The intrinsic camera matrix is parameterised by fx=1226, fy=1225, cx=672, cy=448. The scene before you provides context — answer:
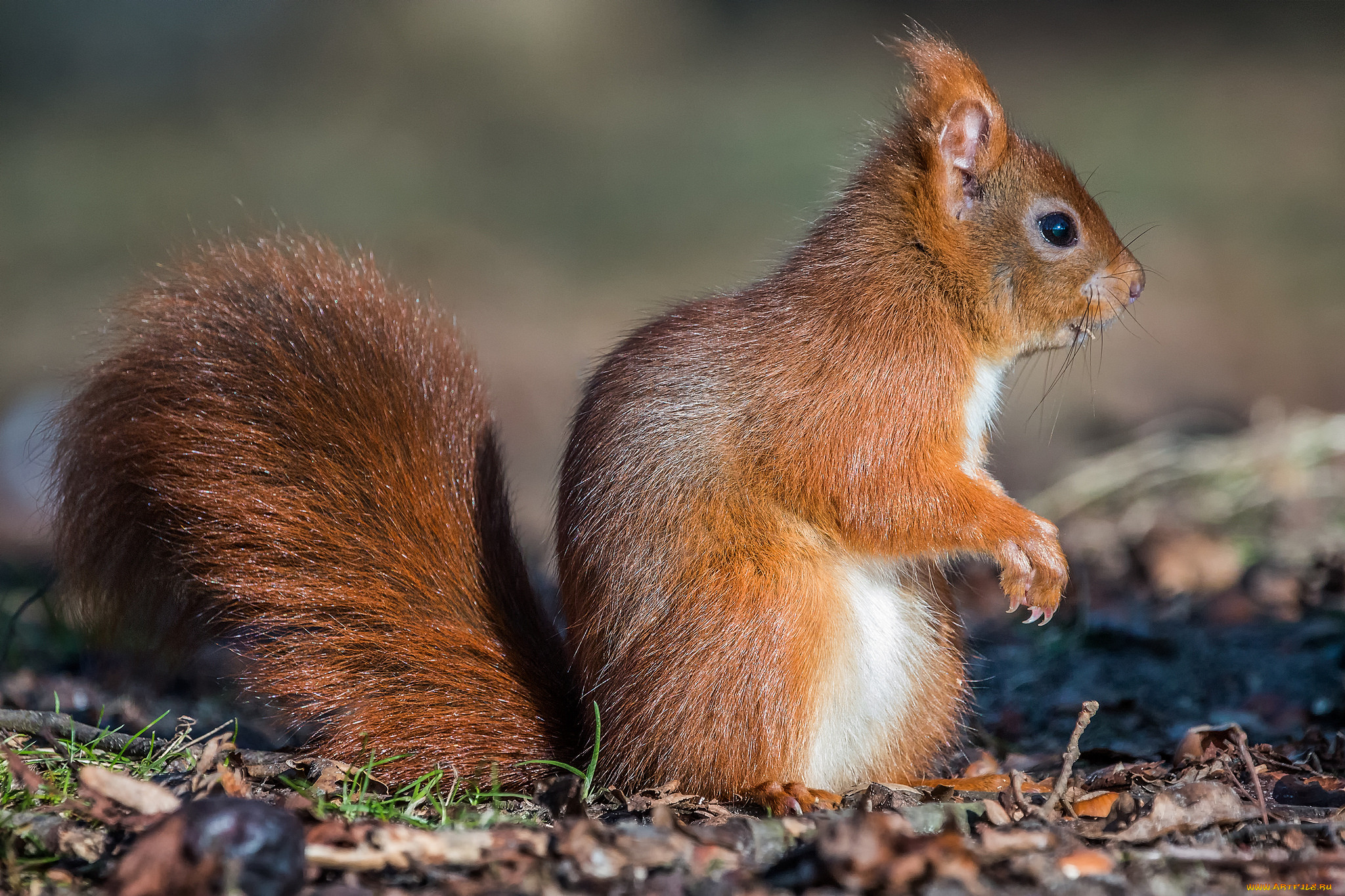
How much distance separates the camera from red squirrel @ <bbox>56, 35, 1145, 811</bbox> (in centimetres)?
234

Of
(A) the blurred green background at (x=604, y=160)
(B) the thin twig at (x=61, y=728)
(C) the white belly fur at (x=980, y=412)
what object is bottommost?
(B) the thin twig at (x=61, y=728)

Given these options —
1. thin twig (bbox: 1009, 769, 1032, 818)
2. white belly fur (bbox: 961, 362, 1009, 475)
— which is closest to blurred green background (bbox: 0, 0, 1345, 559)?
white belly fur (bbox: 961, 362, 1009, 475)

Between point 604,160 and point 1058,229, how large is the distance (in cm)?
907

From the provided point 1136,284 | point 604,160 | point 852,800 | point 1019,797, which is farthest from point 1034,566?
point 604,160

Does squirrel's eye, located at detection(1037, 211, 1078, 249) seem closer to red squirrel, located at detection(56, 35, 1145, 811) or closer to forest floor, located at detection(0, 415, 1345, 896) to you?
red squirrel, located at detection(56, 35, 1145, 811)

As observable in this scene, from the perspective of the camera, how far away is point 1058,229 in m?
2.61

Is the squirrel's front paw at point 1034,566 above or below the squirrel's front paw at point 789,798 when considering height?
above

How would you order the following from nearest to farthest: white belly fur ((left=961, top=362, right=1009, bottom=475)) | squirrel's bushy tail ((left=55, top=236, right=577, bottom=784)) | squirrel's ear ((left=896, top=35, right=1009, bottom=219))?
squirrel's bushy tail ((left=55, top=236, right=577, bottom=784)) < white belly fur ((left=961, top=362, right=1009, bottom=475)) < squirrel's ear ((left=896, top=35, right=1009, bottom=219))

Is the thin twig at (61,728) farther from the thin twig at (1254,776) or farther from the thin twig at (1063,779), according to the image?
the thin twig at (1254,776)

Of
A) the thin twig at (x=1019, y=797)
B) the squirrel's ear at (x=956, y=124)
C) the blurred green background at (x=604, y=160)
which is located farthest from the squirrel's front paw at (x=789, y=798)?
the blurred green background at (x=604, y=160)

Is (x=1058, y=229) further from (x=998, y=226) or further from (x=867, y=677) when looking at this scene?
(x=867, y=677)

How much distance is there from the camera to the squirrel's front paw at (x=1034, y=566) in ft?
7.77

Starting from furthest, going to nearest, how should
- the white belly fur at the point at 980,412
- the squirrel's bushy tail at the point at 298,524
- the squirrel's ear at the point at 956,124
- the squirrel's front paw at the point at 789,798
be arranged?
the squirrel's ear at the point at 956,124 < the white belly fur at the point at 980,412 < the squirrel's bushy tail at the point at 298,524 < the squirrel's front paw at the point at 789,798

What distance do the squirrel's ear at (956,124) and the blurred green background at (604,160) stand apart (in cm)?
298
